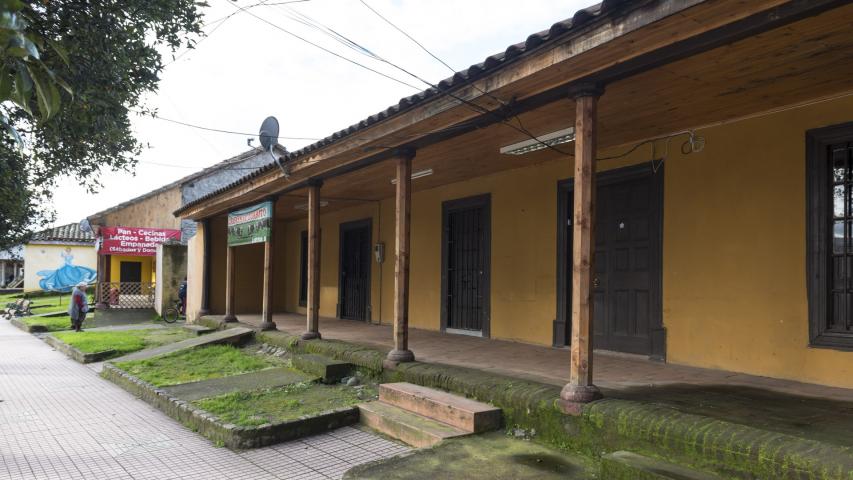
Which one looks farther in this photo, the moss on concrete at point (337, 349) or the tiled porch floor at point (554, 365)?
the moss on concrete at point (337, 349)

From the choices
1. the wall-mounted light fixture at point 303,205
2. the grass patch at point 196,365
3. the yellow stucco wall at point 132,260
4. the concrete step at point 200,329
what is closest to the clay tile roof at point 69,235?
the yellow stucco wall at point 132,260

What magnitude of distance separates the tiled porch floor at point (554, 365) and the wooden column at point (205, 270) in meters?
5.42

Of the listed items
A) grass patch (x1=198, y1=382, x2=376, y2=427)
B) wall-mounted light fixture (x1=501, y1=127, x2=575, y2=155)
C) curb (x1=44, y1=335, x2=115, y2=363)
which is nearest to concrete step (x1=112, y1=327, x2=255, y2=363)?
curb (x1=44, y1=335, x2=115, y2=363)

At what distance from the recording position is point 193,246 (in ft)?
49.1

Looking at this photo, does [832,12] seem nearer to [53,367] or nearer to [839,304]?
[839,304]

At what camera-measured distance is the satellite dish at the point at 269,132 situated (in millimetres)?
13107

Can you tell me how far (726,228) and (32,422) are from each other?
7873 millimetres

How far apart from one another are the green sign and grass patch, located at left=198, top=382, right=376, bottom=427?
12.3 feet

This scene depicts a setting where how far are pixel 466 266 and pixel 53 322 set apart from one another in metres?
15.2

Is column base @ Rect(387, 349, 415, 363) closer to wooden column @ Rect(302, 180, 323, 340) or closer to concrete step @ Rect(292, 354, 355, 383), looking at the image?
concrete step @ Rect(292, 354, 355, 383)

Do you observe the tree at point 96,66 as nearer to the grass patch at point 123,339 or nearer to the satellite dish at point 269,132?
the grass patch at point 123,339

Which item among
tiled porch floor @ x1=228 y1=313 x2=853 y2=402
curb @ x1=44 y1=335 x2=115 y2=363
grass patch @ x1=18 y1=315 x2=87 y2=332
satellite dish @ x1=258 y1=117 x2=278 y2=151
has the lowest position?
grass patch @ x1=18 y1=315 x2=87 y2=332

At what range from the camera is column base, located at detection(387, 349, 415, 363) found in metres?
6.47

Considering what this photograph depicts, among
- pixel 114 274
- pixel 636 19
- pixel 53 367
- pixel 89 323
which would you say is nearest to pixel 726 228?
pixel 636 19
